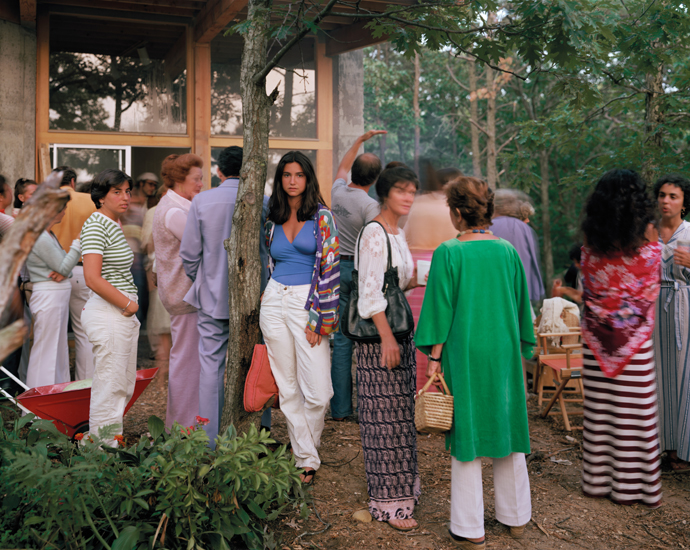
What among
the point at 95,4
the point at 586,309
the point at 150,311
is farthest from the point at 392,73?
the point at 586,309

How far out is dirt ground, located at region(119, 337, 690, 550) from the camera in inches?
131

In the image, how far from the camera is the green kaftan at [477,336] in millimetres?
3182

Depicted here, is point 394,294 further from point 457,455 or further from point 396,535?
point 396,535

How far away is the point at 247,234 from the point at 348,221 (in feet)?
5.45

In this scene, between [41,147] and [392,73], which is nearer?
[41,147]

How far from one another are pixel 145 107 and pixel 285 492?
739cm

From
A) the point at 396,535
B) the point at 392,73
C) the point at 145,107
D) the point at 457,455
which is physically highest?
the point at 392,73

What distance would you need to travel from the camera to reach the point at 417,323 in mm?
4062

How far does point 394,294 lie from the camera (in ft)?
11.4

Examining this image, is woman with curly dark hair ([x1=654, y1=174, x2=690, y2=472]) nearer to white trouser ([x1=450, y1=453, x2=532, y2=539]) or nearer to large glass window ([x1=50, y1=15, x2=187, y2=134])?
white trouser ([x1=450, y1=453, x2=532, y2=539])

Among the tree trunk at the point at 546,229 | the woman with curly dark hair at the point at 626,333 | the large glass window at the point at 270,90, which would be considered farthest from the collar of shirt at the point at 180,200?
the tree trunk at the point at 546,229

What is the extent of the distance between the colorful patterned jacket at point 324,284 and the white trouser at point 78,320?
113 inches

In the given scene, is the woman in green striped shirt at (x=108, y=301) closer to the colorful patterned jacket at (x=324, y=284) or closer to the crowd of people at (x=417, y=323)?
the crowd of people at (x=417, y=323)

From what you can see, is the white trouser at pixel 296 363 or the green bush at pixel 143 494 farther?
the white trouser at pixel 296 363
